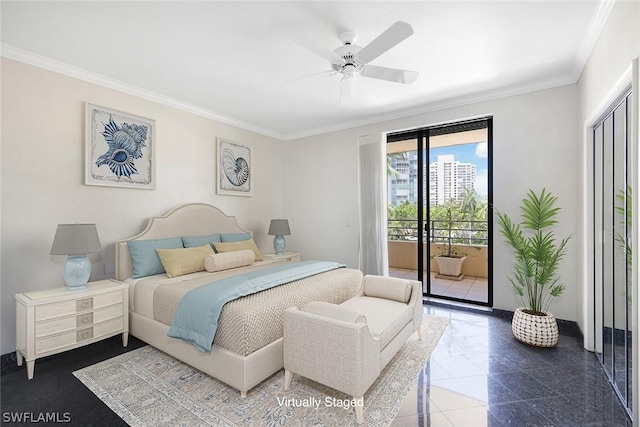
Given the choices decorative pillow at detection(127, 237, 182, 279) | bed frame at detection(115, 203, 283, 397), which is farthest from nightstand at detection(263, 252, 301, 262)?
decorative pillow at detection(127, 237, 182, 279)

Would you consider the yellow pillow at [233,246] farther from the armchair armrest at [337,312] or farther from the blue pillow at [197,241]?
the armchair armrest at [337,312]

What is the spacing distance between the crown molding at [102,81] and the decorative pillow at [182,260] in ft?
6.15

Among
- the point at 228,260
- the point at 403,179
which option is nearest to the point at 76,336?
the point at 228,260

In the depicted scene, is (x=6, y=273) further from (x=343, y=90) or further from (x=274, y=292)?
(x=343, y=90)

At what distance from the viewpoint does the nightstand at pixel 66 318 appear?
2289 millimetres

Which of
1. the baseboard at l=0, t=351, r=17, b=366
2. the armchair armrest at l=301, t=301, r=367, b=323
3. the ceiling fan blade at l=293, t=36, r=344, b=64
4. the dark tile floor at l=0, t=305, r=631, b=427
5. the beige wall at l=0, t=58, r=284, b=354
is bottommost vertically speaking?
the dark tile floor at l=0, t=305, r=631, b=427

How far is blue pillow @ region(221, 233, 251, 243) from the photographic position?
4094 millimetres

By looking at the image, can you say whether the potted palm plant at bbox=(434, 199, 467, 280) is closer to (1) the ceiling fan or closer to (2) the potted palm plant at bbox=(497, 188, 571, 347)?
(2) the potted palm plant at bbox=(497, 188, 571, 347)

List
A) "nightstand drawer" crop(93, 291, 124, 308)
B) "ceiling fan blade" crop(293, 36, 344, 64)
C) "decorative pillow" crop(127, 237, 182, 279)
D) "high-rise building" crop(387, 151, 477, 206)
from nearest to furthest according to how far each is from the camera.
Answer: "ceiling fan blade" crop(293, 36, 344, 64), "nightstand drawer" crop(93, 291, 124, 308), "decorative pillow" crop(127, 237, 182, 279), "high-rise building" crop(387, 151, 477, 206)

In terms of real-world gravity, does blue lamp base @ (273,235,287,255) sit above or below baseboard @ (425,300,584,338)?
above

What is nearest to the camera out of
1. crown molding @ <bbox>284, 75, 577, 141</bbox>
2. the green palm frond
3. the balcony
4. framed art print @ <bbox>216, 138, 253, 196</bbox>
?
the green palm frond

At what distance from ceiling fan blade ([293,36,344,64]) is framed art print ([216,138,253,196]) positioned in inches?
102

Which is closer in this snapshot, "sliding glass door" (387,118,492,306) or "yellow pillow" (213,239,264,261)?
"yellow pillow" (213,239,264,261)

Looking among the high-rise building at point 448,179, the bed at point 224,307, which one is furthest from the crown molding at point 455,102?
the bed at point 224,307
